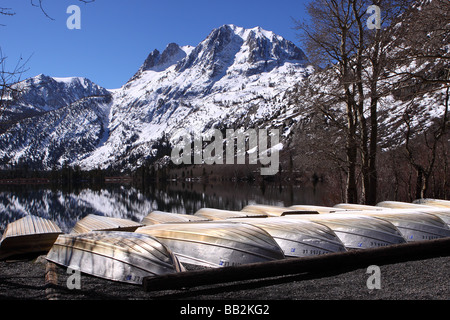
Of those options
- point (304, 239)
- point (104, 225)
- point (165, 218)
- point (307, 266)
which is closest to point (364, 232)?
point (304, 239)

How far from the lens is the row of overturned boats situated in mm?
7402

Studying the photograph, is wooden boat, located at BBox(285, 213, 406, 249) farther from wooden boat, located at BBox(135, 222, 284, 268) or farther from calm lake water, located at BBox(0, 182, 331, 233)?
calm lake water, located at BBox(0, 182, 331, 233)

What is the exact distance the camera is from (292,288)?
625cm

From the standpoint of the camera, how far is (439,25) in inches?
381

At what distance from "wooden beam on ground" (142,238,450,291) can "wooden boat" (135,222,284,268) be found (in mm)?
1034

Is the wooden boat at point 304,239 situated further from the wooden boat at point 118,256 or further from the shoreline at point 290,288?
the wooden boat at point 118,256

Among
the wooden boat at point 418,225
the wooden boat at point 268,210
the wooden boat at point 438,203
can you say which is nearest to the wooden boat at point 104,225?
the wooden boat at point 268,210

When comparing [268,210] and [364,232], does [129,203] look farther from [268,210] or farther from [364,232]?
[364,232]

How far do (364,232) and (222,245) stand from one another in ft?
12.9

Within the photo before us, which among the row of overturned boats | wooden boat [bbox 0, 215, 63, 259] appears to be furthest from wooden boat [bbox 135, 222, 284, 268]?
wooden boat [bbox 0, 215, 63, 259]
